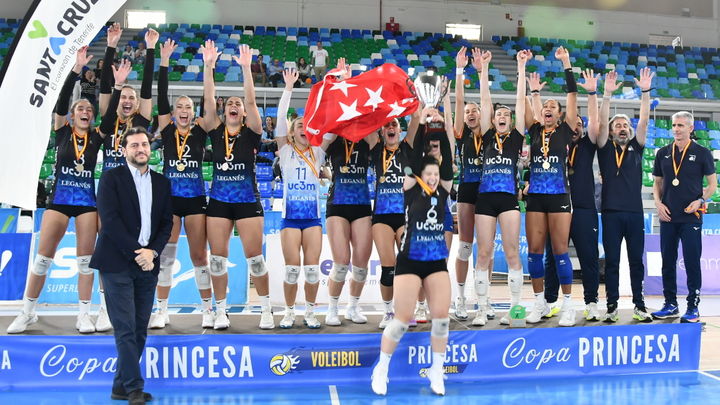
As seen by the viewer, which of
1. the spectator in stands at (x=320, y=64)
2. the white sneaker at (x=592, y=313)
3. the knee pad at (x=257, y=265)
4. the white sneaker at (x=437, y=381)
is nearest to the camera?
the white sneaker at (x=437, y=381)

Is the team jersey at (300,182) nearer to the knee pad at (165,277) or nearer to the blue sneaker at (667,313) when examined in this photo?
the knee pad at (165,277)

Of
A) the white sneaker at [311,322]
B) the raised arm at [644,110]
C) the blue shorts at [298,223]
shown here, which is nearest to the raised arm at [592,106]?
the raised arm at [644,110]

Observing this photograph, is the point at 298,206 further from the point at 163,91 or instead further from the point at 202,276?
the point at 163,91

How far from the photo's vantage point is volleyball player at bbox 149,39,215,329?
543cm

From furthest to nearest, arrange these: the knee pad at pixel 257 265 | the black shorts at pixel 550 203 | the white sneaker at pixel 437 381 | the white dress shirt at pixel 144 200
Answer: the black shorts at pixel 550 203
the knee pad at pixel 257 265
the white sneaker at pixel 437 381
the white dress shirt at pixel 144 200

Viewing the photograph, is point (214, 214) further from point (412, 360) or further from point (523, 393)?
point (523, 393)

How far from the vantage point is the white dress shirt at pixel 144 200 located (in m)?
4.60

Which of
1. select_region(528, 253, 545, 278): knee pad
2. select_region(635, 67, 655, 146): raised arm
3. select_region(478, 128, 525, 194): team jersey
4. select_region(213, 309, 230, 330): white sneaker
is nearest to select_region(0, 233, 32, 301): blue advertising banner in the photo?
select_region(213, 309, 230, 330): white sneaker

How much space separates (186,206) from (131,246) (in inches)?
40.9

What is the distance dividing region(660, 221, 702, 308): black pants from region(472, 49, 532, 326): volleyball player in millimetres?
1705

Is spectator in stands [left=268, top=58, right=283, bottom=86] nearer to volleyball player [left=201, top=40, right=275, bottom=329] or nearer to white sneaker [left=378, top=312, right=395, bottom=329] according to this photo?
volleyball player [left=201, top=40, right=275, bottom=329]

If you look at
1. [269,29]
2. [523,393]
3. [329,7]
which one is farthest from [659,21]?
[523,393]

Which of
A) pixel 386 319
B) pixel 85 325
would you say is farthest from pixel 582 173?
pixel 85 325

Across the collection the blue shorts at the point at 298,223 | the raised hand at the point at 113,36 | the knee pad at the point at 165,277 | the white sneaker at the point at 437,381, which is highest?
the raised hand at the point at 113,36
